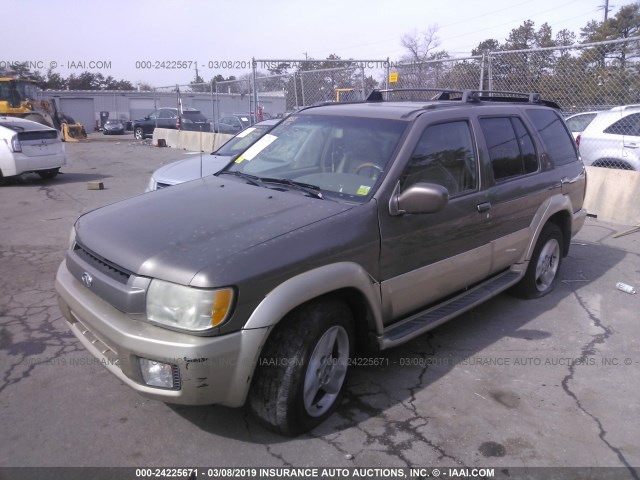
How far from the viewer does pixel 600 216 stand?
8617 millimetres

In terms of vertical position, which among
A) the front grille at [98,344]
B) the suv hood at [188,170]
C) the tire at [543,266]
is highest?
the suv hood at [188,170]

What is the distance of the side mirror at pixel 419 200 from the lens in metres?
3.20

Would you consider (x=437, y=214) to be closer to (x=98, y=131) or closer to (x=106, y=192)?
(x=106, y=192)

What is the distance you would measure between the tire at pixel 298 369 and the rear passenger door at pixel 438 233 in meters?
0.50

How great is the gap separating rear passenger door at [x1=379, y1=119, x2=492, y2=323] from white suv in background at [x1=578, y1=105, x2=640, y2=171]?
6235 mm

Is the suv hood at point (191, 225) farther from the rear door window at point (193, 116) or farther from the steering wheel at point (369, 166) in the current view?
the rear door window at point (193, 116)

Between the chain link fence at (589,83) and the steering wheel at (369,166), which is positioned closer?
the steering wheel at (369,166)

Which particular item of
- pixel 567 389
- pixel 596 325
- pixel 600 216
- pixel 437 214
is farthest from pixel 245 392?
pixel 600 216

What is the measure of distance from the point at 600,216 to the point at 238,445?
777 centimetres

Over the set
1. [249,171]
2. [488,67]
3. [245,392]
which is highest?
[488,67]

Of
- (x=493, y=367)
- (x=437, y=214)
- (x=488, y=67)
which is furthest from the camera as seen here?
(x=488, y=67)

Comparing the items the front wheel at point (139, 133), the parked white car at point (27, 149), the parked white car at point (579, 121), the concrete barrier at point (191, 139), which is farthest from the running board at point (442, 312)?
the front wheel at point (139, 133)

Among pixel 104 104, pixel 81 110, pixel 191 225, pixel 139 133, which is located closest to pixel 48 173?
pixel 191 225

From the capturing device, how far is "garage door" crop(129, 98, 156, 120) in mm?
43562
